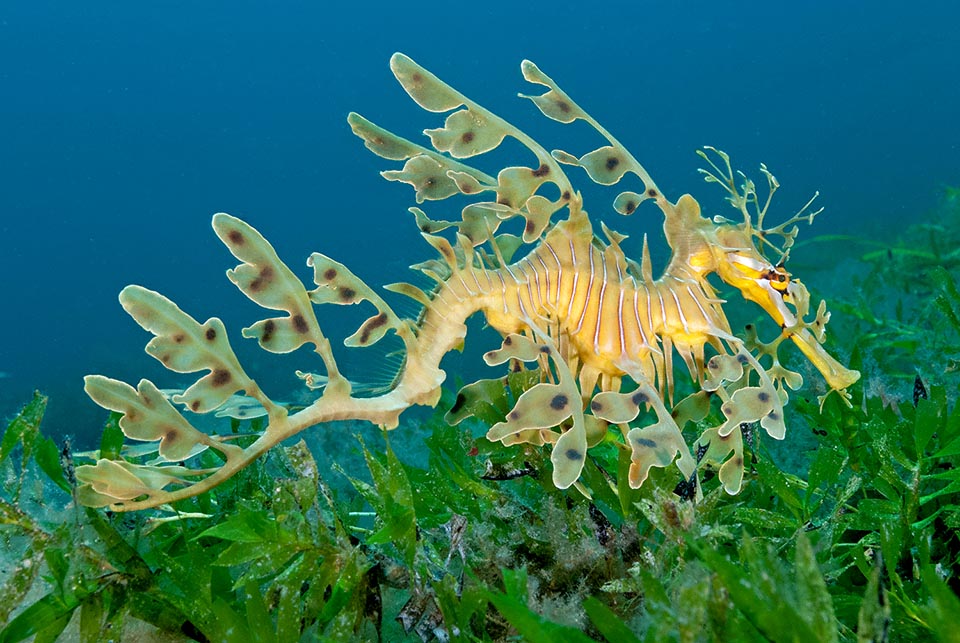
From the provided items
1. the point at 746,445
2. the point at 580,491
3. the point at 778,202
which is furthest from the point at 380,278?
the point at 778,202

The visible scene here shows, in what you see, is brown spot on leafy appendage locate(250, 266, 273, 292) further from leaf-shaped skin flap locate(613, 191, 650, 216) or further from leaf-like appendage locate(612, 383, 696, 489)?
leaf-shaped skin flap locate(613, 191, 650, 216)

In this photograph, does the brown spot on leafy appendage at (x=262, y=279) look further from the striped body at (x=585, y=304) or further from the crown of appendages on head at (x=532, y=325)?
the striped body at (x=585, y=304)

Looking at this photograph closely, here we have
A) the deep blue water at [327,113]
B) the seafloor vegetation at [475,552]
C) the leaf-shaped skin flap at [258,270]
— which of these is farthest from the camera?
the deep blue water at [327,113]

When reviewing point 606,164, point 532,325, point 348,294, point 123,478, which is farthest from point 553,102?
point 123,478

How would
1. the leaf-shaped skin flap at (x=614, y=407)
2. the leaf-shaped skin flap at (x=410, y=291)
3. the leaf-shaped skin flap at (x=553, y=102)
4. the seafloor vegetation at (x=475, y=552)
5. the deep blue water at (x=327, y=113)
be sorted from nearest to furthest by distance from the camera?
the seafloor vegetation at (x=475, y=552)
the leaf-shaped skin flap at (x=614, y=407)
the leaf-shaped skin flap at (x=410, y=291)
the leaf-shaped skin flap at (x=553, y=102)
the deep blue water at (x=327, y=113)

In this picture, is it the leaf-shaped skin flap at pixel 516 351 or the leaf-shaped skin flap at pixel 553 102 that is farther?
the leaf-shaped skin flap at pixel 553 102

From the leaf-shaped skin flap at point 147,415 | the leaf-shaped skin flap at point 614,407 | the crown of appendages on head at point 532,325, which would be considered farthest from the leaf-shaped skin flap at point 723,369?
the leaf-shaped skin flap at point 147,415

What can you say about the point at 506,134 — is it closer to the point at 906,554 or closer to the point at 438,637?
the point at 438,637

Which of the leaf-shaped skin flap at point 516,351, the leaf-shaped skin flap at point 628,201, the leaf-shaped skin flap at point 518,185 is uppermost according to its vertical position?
the leaf-shaped skin flap at point 628,201
